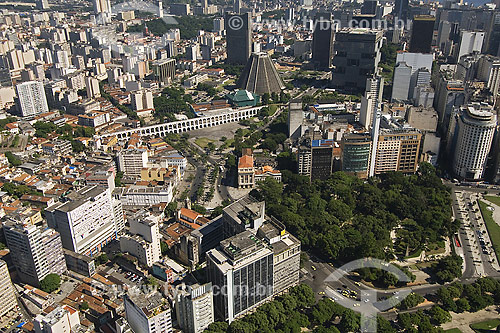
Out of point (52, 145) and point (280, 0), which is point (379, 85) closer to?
point (52, 145)

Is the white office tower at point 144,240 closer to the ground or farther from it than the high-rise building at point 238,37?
closer to the ground

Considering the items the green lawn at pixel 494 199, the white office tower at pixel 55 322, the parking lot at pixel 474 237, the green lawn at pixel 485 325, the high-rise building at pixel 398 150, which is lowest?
the green lawn at pixel 485 325

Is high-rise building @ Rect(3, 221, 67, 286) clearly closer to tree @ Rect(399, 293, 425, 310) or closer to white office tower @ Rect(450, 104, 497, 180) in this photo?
tree @ Rect(399, 293, 425, 310)

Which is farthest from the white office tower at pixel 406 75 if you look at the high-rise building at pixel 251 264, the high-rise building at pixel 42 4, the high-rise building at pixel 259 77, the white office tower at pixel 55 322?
the high-rise building at pixel 42 4

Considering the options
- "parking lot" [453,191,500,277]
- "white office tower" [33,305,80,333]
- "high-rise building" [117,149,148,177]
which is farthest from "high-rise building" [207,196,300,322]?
"high-rise building" [117,149,148,177]

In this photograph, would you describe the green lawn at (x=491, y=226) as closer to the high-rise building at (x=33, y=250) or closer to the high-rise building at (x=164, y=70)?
the high-rise building at (x=33, y=250)

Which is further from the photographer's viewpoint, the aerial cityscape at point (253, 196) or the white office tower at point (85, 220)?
the white office tower at point (85, 220)

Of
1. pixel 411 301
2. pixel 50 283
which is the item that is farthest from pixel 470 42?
pixel 50 283
